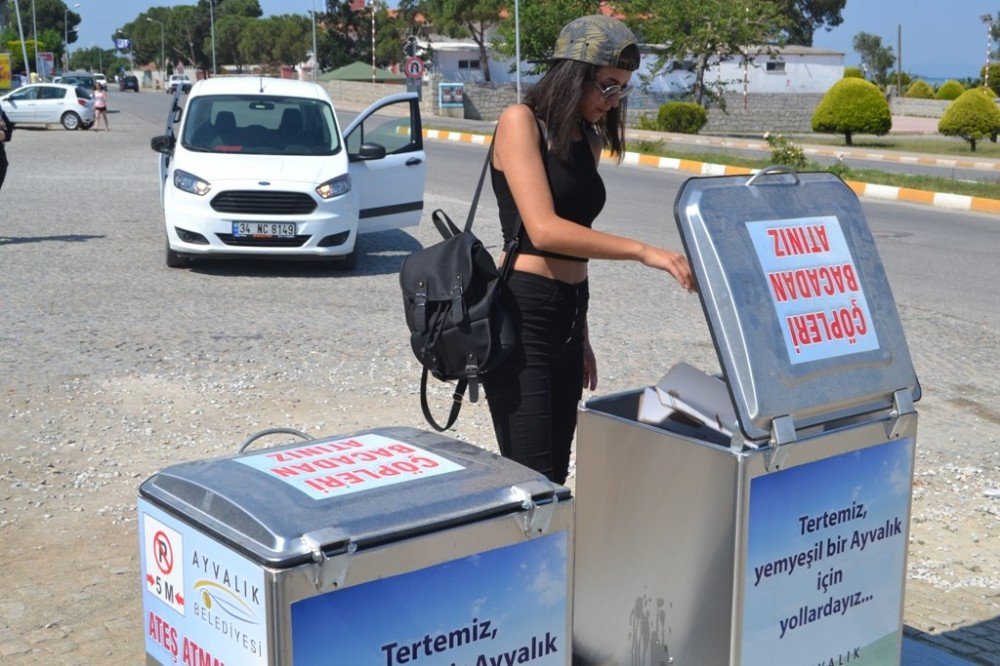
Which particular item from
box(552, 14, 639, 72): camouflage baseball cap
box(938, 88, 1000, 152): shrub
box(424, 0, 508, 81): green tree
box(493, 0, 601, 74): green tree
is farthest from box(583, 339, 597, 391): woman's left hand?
box(424, 0, 508, 81): green tree

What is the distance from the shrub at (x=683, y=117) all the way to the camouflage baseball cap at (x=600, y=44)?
31655mm

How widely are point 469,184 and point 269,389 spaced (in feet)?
41.0

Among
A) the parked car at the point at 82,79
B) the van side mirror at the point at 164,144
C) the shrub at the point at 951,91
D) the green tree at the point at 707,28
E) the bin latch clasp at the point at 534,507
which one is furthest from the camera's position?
the parked car at the point at 82,79

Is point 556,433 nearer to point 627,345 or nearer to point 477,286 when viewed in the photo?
point 477,286

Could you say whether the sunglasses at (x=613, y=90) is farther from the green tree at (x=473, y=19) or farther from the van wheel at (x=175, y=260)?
the green tree at (x=473, y=19)

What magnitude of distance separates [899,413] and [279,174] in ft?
26.6

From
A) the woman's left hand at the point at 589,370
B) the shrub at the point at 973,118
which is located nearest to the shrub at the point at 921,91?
the shrub at the point at 973,118

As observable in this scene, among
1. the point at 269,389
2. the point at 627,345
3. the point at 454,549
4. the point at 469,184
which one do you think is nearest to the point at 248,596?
the point at 454,549

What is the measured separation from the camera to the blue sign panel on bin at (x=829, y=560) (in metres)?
2.40

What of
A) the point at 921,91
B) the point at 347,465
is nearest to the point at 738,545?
the point at 347,465

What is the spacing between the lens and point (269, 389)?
629 centimetres

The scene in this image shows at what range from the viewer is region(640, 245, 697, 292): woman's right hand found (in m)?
2.49

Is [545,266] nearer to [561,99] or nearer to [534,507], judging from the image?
[561,99]

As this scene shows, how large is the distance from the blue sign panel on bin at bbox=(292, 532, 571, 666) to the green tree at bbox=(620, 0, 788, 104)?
3417cm
